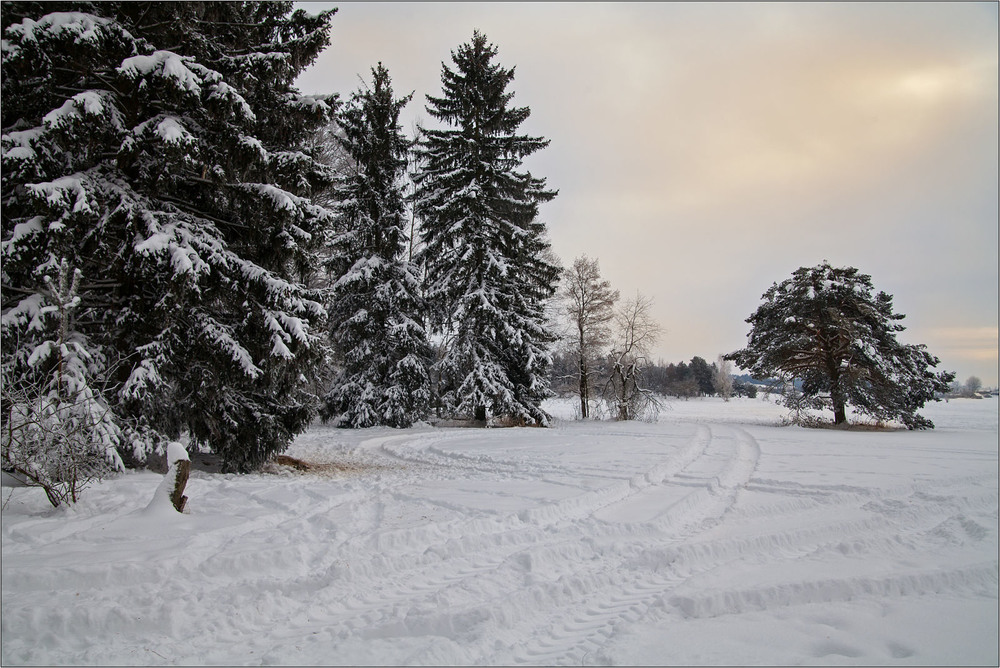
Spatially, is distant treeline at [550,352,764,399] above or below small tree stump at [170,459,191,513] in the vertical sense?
above

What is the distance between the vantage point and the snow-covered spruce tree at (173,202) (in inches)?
249

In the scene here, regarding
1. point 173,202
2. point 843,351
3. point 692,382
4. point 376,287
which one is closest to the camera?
point 173,202

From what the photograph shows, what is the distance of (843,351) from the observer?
18594mm

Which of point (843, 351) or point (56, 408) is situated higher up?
point (843, 351)

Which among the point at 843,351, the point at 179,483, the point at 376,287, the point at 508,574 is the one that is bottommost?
the point at 508,574

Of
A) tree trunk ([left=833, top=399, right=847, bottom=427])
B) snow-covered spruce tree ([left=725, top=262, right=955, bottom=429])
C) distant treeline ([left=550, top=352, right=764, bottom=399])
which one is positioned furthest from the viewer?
distant treeline ([left=550, top=352, right=764, bottom=399])

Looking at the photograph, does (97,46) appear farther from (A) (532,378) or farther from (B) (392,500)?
(A) (532,378)

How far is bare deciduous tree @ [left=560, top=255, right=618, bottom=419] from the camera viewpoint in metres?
24.6

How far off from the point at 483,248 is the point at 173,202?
1237cm

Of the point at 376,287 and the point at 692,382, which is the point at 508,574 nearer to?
the point at 376,287

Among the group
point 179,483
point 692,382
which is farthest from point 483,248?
point 692,382

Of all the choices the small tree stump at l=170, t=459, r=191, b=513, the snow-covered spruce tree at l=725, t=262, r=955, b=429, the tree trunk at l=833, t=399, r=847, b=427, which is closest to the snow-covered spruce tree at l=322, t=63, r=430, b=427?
the small tree stump at l=170, t=459, r=191, b=513

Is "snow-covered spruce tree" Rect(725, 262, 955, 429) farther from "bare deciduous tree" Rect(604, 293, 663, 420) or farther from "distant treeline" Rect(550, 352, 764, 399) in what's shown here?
"distant treeline" Rect(550, 352, 764, 399)

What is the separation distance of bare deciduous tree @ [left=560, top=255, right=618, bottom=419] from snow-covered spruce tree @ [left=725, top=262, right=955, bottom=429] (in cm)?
679
